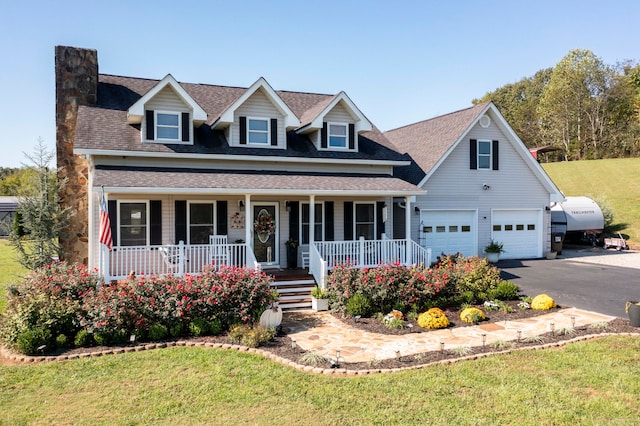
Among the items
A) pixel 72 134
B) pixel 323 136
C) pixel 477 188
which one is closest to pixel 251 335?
pixel 323 136

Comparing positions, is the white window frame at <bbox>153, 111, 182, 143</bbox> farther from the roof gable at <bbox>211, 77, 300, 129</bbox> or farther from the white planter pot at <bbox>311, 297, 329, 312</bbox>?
the white planter pot at <bbox>311, 297, 329, 312</bbox>

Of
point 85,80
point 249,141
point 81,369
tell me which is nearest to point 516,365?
point 81,369

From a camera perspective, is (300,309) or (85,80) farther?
(85,80)

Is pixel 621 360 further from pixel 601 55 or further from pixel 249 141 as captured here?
pixel 601 55

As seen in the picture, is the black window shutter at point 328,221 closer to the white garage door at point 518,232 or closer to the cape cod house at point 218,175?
the cape cod house at point 218,175

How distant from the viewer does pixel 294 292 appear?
1330 centimetres

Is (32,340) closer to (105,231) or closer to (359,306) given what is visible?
(105,231)

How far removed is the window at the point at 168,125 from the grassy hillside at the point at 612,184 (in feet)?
83.2

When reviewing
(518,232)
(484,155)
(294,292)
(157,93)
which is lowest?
(294,292)

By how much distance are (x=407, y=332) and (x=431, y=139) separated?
12435mm

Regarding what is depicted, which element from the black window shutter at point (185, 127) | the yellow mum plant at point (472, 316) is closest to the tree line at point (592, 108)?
the yellow mum plant at point (472, 316)

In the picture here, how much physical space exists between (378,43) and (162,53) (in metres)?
8.14

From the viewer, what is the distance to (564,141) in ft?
180

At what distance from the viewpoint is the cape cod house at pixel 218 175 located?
13617 mm
